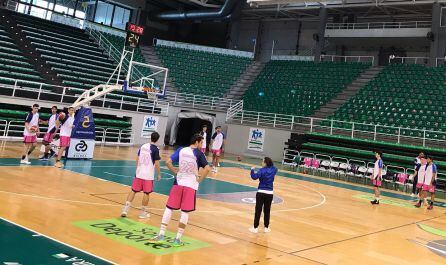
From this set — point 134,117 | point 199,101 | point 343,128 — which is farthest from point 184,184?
point 199,101

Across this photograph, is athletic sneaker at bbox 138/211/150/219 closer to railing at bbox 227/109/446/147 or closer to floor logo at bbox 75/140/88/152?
floor logo at bbox 75/140/88/152

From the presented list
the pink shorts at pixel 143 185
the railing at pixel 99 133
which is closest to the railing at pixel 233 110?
the railing at pixel 99 133

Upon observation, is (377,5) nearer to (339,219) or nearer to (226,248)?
(339,219)

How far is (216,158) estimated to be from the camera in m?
18.2

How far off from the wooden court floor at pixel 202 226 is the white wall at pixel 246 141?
13310 mm

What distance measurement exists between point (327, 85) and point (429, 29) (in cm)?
781

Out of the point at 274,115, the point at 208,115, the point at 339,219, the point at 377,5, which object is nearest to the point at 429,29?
the point at 377,5

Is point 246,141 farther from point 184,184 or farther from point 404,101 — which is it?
point 184,184

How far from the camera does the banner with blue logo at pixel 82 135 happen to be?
51.4 feet

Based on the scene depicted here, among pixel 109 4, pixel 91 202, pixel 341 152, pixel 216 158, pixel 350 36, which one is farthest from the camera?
pixel 109 4

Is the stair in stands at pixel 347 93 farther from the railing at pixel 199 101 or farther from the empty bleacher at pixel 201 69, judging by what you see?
the empty bleacher at pixel 201 69

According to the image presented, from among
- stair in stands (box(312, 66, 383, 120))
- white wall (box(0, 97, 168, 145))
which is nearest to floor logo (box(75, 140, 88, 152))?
white wall (box(0, 97, 168, 145))

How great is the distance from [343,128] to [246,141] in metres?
6.61

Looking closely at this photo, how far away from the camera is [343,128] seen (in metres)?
25.8
